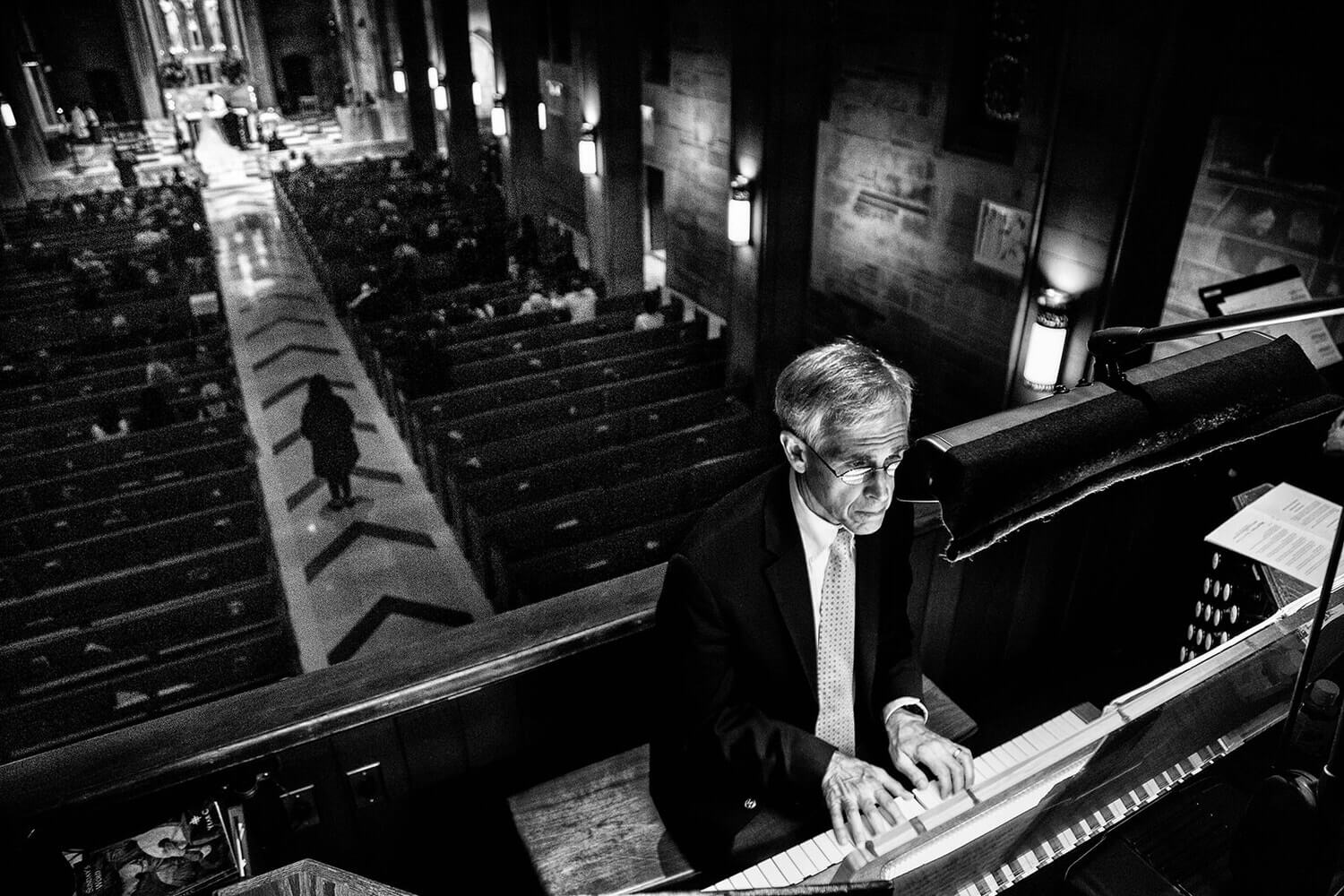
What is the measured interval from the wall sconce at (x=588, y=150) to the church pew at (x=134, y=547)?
7.28 meters

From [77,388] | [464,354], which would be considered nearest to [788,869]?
[464,354]

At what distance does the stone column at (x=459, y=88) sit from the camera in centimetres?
1722

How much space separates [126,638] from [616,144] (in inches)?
345

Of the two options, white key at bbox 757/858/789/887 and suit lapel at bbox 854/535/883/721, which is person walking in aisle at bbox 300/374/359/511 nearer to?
suit lapel at bbox 854/535/883/721

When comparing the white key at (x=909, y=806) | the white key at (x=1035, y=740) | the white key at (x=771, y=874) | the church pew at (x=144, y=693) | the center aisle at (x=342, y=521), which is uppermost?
the white key at (x=909, y=806)

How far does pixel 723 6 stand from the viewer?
9938mm

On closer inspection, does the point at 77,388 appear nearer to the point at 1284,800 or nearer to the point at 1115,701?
the point at 1115,701

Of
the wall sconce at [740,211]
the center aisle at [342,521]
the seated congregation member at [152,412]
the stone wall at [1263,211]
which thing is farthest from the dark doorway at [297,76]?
the stone wall at [1263,211]

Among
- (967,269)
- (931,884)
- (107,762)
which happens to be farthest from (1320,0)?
(107,762)

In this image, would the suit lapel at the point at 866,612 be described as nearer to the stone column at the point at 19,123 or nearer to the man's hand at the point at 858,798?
the man's hand at the point at 858,798

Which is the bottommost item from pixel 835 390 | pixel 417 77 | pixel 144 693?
pixel 144 693

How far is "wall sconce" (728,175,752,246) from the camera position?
8383 millimetres

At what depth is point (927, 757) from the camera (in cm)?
198

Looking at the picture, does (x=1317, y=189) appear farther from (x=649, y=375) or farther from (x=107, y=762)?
(x=107, y=762)
